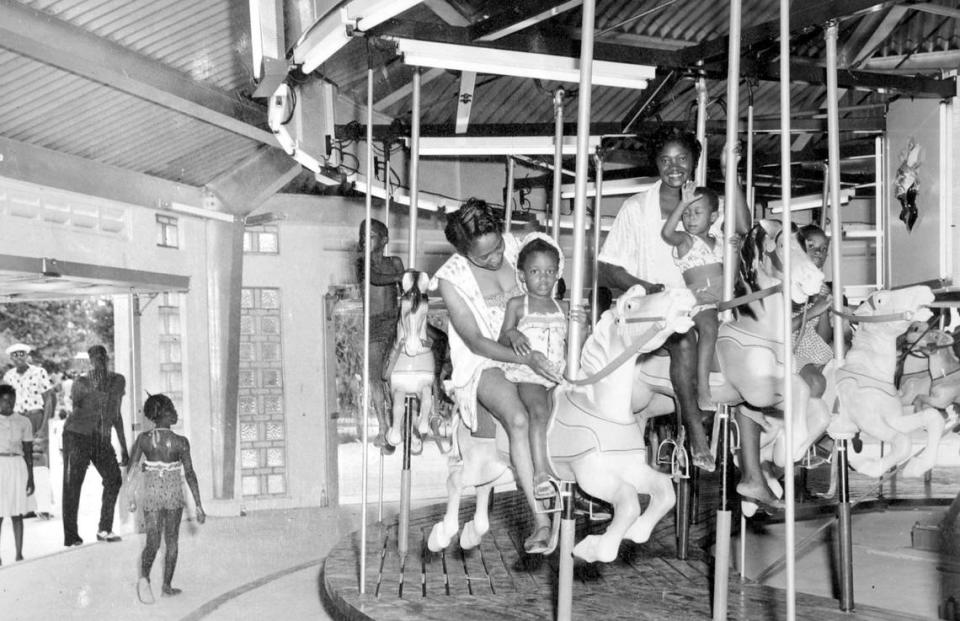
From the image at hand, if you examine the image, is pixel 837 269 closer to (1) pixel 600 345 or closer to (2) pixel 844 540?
(2) pixel 844 540

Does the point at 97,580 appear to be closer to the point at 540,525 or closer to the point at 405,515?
the point at 405,515

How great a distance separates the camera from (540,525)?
431 cm

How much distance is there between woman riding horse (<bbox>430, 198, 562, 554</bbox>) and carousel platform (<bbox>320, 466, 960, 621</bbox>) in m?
0.87

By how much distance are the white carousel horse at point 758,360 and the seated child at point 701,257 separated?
0.34 feet

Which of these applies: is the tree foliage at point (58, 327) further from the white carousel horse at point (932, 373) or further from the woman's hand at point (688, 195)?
the white carousel horse at point (932, 373)

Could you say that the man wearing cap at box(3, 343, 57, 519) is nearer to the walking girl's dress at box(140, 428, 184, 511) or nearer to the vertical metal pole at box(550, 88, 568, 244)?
the walking girl's dress at box(140, 428, 184, 511)

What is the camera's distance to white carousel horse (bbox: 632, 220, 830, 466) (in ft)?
14.3

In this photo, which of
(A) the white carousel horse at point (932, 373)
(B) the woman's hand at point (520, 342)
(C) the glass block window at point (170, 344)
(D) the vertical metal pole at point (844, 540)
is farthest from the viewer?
(C) the glass block window at point (170, 344)

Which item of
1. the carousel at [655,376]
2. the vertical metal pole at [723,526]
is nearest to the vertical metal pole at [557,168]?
the carousel at [655,376]

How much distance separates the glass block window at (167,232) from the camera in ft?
26.6

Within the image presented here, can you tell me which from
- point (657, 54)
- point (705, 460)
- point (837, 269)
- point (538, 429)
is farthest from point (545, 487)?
point (657, 54)

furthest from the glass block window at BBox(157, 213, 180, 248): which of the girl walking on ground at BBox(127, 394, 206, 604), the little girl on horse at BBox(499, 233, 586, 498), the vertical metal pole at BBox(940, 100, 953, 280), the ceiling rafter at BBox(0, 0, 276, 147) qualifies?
the vertical metal pole at BBox(940, 100, 953, 280)


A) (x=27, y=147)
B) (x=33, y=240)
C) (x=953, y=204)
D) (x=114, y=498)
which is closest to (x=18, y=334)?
(x=33, y=240)

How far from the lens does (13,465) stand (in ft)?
21.2
